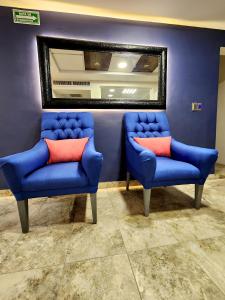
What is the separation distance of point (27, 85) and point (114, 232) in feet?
6.00

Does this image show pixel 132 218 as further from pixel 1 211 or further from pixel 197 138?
pixel 197 138

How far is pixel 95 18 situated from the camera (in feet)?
6.27

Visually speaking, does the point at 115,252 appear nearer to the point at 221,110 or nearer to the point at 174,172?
the point at 174,172

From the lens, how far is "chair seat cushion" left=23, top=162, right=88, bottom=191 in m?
1.20

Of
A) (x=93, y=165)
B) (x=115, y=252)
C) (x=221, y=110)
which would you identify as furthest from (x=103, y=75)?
(x=221, y=110)

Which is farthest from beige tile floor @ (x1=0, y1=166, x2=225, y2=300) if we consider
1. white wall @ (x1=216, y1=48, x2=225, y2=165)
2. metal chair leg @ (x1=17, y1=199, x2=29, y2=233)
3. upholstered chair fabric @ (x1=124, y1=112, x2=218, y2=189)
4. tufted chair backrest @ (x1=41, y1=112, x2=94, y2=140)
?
white wall @ (x1=216, y1=48, x2=225, y2=165)

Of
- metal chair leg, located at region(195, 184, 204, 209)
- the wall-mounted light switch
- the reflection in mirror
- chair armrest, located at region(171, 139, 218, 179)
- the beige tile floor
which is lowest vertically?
the beige tile floor

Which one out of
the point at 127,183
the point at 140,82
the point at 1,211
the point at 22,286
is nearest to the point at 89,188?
the point at 22,286

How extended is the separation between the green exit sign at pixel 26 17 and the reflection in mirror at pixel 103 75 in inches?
12.8

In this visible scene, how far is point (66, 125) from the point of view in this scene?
1.86 meters

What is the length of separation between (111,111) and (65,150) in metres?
0.82

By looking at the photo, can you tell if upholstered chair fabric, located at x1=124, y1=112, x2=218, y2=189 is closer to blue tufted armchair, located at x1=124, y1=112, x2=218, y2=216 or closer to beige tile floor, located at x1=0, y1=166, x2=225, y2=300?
blue tufted armchair, located at x1=124, y1=112, x2=218, y2=216

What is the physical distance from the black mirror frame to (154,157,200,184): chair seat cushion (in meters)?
0.99

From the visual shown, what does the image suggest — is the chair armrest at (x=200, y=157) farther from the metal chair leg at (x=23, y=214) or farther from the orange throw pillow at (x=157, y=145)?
the metal chair leg at (x=23, y=214)
